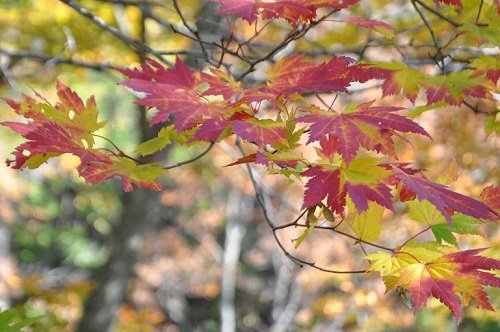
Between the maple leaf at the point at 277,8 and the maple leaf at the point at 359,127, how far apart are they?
275 mm

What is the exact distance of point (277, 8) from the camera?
45.4 inches

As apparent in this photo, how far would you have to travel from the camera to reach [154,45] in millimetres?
4379

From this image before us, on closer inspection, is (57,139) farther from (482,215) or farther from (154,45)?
(154,45)

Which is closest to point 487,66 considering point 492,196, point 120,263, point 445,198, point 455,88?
point 455,88

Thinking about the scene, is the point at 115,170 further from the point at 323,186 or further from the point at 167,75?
A: the point at 323,186

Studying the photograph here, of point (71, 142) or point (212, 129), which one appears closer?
point (212, 129)

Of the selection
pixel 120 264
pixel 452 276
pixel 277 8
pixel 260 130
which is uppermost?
pixel 277 8

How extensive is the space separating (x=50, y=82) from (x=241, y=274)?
6566 millimetres

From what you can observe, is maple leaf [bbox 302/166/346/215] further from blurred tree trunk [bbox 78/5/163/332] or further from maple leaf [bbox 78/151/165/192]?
blurred tree trunk [bbox 78/5/163/332]

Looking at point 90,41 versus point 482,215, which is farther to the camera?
point 90,41

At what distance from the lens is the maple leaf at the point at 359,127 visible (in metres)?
0.91

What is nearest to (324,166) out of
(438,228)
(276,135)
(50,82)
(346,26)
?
(276,135)

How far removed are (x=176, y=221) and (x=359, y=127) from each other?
30.8ft

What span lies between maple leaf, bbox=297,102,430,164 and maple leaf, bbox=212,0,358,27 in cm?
28
